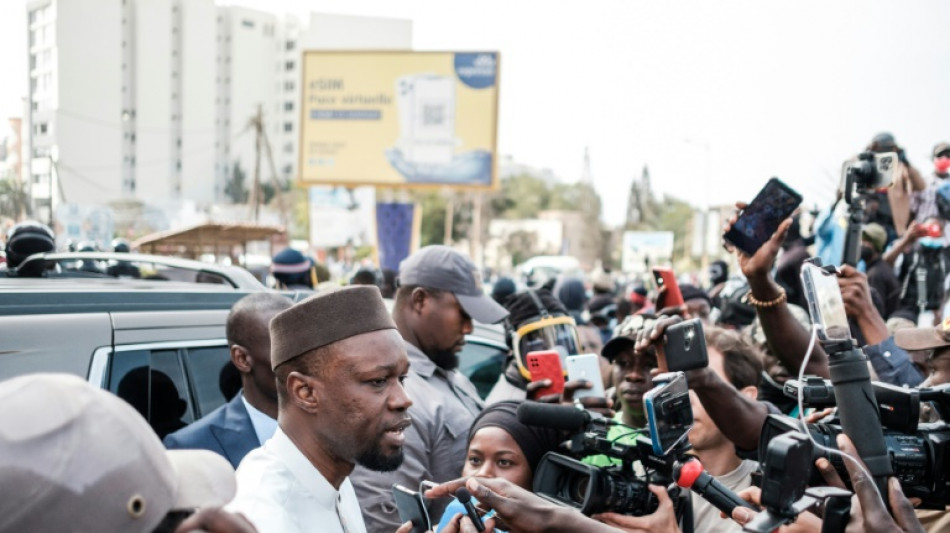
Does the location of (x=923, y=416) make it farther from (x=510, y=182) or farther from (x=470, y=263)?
(x=510, y=182)

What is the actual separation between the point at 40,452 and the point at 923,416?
2974 millimetres

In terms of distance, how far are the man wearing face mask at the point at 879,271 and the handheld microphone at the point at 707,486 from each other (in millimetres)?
5108

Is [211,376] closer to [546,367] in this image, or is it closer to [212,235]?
[546,367]

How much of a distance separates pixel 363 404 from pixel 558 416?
60 centimetres

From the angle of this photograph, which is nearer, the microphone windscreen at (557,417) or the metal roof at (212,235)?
the microphone windscreen at (557,417)

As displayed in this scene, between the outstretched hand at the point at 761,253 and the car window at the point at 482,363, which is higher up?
the outstretched hand at the point at 761,253

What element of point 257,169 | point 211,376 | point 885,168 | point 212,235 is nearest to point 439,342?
point 211,376

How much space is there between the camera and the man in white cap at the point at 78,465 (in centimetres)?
117

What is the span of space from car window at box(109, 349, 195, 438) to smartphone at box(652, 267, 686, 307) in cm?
204

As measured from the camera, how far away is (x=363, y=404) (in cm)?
237

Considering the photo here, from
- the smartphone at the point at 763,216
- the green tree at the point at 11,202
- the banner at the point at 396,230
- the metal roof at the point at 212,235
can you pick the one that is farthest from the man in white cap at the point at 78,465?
the green tree at the point at 11,202

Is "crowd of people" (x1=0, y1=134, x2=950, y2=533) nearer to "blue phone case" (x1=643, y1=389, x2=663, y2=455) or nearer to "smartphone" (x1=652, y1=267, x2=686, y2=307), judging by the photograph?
"smartphone" (x1=652, y1=267, x2=686, y2=307)

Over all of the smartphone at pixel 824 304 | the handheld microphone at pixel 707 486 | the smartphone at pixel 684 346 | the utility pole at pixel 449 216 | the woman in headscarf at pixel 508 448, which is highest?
the smartphone at pixel 824 304

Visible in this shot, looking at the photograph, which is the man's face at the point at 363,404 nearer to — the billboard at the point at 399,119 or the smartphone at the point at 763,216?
the smartphone at the point at 763,216
